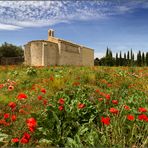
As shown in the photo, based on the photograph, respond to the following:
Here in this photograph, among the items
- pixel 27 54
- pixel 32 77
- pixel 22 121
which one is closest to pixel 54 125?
pixel 22 121

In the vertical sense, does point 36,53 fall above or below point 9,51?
Answer: below

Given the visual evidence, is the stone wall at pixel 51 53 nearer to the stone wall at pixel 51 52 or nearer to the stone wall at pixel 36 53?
the stone wall at pixel 51 52

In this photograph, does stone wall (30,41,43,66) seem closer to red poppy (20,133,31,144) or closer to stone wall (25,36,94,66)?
stone wall (25,36,94,66)

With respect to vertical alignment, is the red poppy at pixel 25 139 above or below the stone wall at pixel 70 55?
below

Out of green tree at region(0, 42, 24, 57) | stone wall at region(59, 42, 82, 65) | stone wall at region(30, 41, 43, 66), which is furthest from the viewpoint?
green tree at region(0, 42, 24, 57)

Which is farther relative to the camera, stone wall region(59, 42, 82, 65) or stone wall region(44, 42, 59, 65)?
stone wall region(59, 42, 82, 65)

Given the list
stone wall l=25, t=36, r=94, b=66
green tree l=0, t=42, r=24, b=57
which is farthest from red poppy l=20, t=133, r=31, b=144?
green tree l=0, t=42, r=24, b=57

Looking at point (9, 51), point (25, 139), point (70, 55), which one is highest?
point (9, 51)

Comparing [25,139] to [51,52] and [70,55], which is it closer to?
[51,52]

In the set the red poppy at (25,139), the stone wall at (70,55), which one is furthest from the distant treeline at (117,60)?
the red poppy at (25,139)

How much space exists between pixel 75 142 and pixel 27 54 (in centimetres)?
3241

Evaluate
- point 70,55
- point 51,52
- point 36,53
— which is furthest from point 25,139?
point 70,55

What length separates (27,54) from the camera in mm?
35875

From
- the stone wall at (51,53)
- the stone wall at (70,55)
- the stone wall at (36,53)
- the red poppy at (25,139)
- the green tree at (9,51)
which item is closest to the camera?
the red poppy at (25,139)
